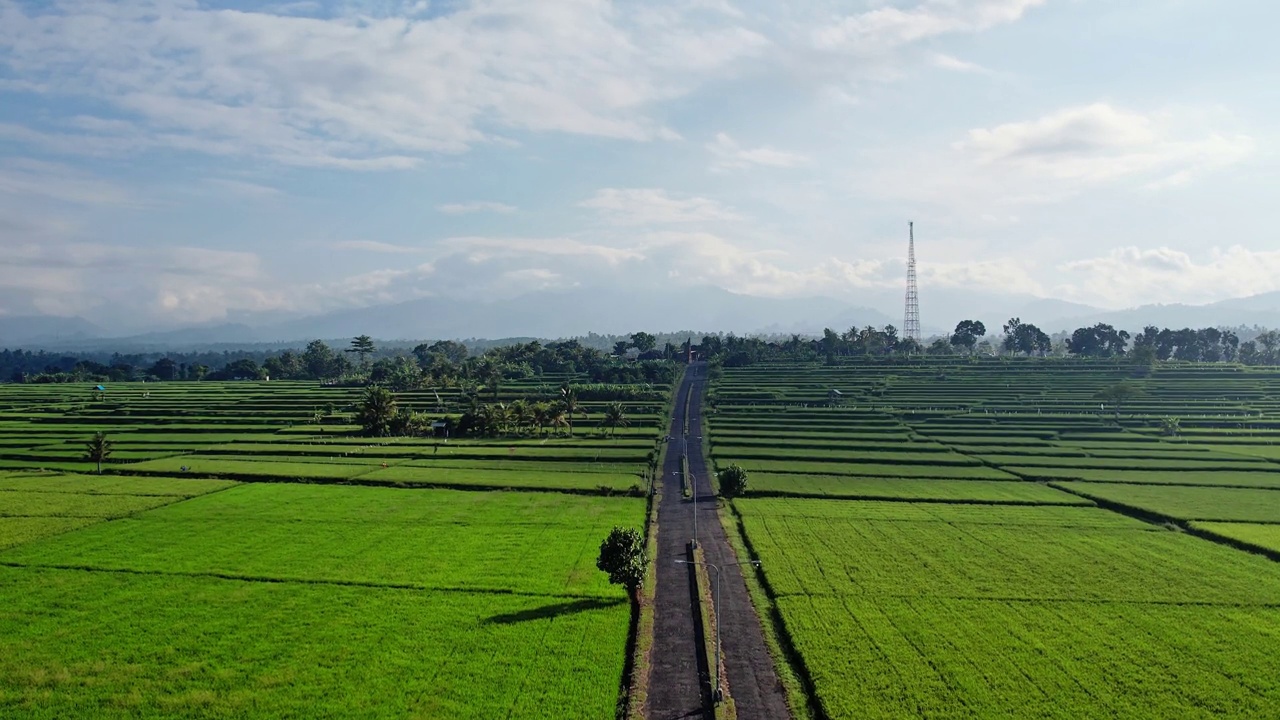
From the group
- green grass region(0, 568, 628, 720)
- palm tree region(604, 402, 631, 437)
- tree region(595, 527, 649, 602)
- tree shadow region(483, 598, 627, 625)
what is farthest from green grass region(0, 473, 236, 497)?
palm tree region(604, 402, 631, 437)

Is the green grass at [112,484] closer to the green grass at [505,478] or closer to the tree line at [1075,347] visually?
the green grass at [505,478]

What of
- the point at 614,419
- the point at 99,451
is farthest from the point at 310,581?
the point at 614,419

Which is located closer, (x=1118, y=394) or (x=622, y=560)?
(x=622, y=560)

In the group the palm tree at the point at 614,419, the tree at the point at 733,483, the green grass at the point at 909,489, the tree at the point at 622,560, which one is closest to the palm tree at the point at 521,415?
the palm tree at the point at 614,419

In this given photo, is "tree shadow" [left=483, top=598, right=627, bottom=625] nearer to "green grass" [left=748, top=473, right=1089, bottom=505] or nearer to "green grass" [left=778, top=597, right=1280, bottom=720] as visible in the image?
"green grass" [left=778, top=597, right=1280, bottom=720]

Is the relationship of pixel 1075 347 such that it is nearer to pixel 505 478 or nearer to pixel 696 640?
pixel 505 478

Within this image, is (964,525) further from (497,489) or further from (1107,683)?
(497,489)
